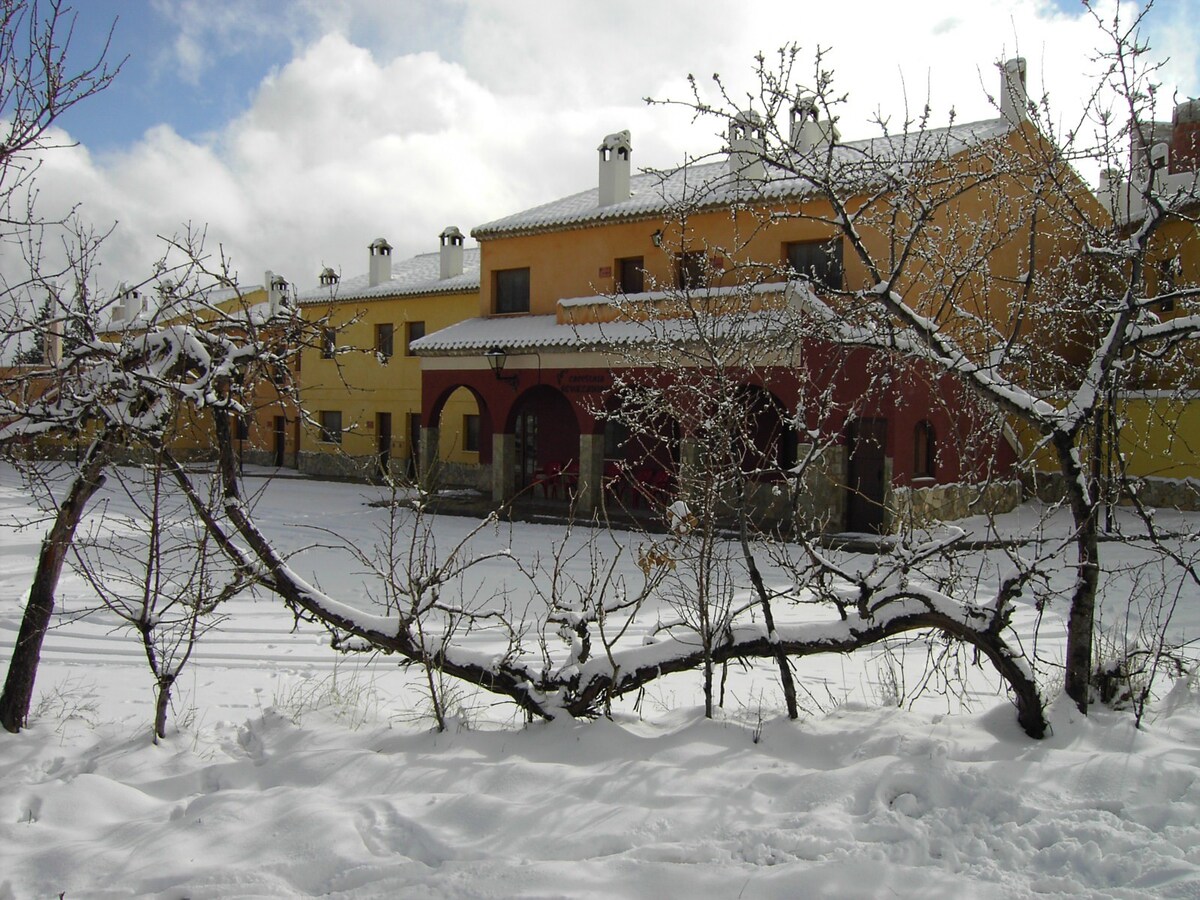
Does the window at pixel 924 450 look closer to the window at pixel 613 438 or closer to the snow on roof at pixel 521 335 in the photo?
the snow on roof at pixel 521 335

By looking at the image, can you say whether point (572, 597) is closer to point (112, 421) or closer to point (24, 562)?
point (112, 421)

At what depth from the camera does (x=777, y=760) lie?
365 cm

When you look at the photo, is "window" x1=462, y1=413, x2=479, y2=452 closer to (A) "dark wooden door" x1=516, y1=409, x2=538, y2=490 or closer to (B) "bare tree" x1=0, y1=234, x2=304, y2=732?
(A) "dark wooden door" x1=516, y1=409, x2=538, y2=490

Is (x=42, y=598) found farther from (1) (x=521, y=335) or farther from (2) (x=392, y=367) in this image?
(2) (x=392, y=367)

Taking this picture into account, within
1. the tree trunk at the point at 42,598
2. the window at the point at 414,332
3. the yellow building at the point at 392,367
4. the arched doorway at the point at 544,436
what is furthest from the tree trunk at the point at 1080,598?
the window at the point at 414,332

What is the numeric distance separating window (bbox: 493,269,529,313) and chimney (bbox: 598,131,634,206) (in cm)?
244

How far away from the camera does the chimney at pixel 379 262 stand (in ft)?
84.8

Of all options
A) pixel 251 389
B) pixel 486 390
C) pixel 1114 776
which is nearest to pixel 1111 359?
pixel 1114 776

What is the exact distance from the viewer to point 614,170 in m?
18.1

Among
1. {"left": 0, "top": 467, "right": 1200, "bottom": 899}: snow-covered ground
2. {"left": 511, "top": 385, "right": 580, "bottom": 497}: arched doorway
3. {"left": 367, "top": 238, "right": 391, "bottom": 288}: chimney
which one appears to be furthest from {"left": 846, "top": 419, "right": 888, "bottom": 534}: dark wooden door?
{"left": 367, "top": 238, "right": 391, "bottom": 288}: chimney

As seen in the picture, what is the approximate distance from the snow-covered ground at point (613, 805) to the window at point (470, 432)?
1735cm

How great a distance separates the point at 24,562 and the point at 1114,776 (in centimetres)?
1206

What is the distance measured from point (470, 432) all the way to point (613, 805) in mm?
19207

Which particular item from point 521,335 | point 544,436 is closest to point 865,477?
point 521,335
